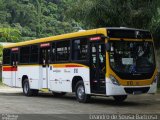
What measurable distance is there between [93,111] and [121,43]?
3.43 m

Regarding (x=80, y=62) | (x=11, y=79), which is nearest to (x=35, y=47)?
(x=11, y=79)

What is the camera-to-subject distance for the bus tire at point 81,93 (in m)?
19.1

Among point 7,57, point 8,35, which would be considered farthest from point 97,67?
point 8,35

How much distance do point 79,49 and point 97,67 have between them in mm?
1705

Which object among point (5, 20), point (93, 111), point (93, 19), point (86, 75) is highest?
point (5, 20)

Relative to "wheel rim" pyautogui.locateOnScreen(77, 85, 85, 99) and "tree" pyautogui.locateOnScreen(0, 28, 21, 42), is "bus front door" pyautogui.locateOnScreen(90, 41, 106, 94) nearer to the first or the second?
"wheel rim" pyautogui.locateOnScreen(77, 85, 85, 99)

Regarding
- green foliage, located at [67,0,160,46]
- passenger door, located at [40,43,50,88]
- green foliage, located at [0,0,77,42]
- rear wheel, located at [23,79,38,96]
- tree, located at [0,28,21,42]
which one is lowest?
rear wheel, located at [23,79,38,96]

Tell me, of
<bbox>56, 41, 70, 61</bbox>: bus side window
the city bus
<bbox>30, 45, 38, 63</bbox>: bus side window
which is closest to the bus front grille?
the city bus

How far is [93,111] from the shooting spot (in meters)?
16.0

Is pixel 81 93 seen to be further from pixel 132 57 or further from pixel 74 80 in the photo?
pixel 132 57

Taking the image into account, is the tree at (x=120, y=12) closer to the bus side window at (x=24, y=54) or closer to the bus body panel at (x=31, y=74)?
the bus side window at (x=24, y=54)

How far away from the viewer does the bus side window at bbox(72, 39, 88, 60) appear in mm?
19266

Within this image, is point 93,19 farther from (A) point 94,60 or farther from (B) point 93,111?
(B) point 93,111

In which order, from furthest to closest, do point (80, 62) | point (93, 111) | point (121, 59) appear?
1. point (80, 62)
2. point (121, 59)
3. point (93, 111)
